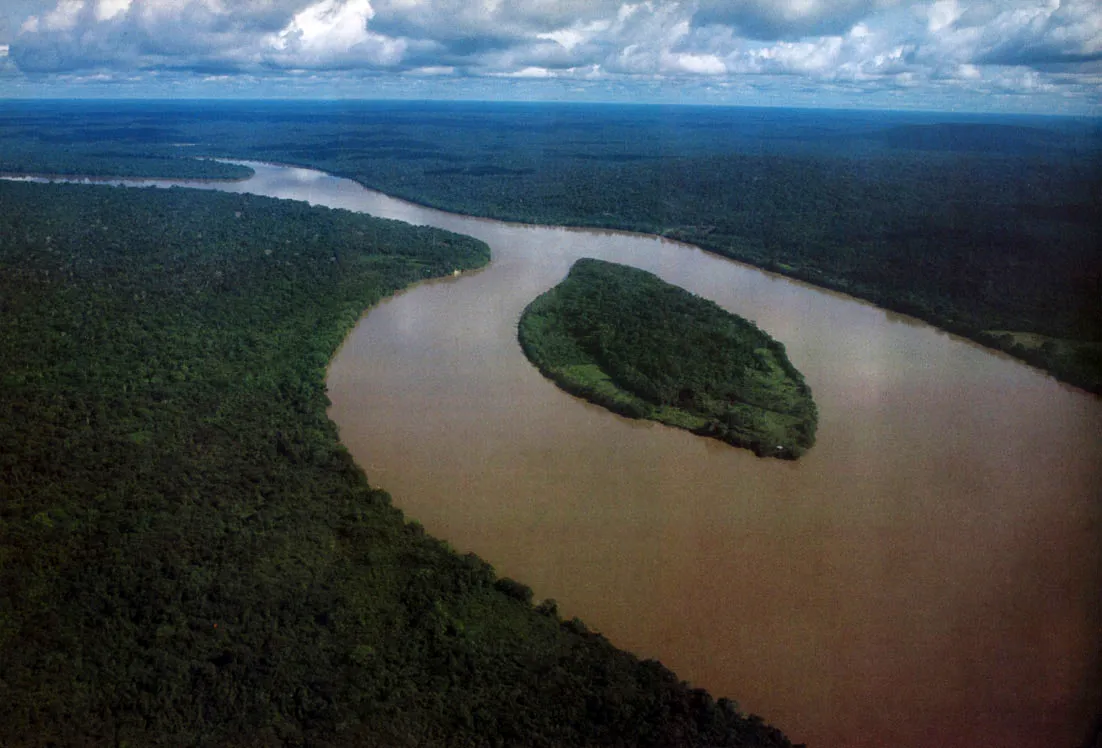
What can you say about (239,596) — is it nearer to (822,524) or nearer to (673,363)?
(822,524)

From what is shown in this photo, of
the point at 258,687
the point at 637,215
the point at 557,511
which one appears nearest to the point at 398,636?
the point at 258,687

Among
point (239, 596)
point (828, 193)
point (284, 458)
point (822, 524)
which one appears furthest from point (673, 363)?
point (828, 193)

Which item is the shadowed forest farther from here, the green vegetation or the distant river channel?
the green vegetation

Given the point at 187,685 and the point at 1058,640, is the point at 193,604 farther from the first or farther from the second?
the point at 1058,640

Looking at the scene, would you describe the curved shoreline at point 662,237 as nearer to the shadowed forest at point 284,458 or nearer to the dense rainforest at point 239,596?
the shadowed forest at point 284,458

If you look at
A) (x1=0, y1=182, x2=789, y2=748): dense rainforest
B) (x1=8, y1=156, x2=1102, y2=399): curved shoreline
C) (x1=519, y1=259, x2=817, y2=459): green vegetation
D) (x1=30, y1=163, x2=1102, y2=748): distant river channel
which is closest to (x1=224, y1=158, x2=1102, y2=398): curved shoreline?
(x1=8, y1=156, x2=1102, y2=399): curved shoreline
